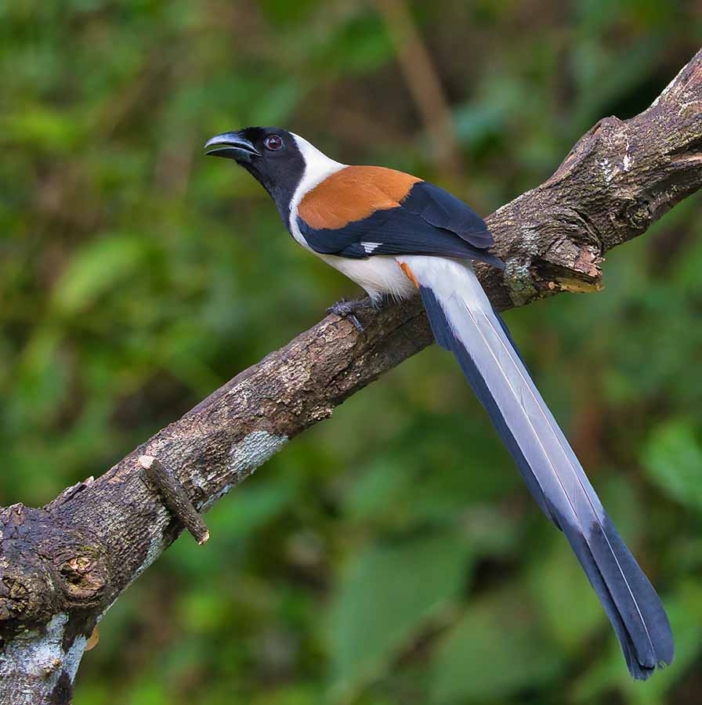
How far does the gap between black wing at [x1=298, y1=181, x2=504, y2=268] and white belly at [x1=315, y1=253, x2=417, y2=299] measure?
2 centimetres

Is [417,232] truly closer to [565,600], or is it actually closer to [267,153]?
[267,153]

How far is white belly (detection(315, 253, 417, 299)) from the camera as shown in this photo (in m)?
2.01

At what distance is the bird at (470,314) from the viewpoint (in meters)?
1.48

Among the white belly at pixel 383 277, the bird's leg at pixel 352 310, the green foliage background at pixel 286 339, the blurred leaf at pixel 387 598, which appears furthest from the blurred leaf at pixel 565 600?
the bird's leg at pixel 352 310

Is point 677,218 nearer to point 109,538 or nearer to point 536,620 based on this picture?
point 536,620

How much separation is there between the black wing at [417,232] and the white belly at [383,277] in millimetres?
20

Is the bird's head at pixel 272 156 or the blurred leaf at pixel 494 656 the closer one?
the bird's head at pixel 272 156

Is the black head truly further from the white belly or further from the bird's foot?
the bird's foot

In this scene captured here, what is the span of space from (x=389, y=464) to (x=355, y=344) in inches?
53.6

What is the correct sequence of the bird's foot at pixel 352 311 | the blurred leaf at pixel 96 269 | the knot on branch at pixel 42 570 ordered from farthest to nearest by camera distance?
the blurred leaf at pixel 96 269, the bird's foot at pixel 352 311, the knot on branch at pixel 42 570

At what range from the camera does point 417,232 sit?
1996mm

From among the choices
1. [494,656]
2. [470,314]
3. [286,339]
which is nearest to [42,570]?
[470,314]

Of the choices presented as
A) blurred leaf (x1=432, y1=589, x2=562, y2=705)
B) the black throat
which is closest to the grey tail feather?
the black throat

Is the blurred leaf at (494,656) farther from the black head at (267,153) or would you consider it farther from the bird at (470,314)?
the black head at (267,153)
